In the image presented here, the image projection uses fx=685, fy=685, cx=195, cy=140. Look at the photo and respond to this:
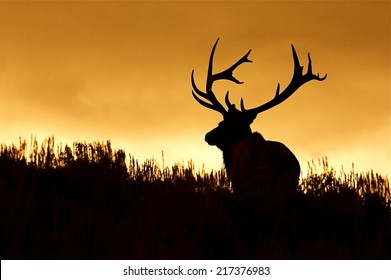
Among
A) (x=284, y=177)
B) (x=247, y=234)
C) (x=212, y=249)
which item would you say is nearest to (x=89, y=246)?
(x=212, y=249)

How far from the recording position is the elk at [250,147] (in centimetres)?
704

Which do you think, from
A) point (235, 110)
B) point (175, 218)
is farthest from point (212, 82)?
point (175, 218)

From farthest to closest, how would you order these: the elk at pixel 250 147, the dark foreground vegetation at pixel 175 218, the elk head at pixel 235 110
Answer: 1. the elk head at pixel 235 110
2. the elk at pixel 250 147
3. the dark foreground vegetation at pixel 175 218

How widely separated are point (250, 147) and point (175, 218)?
2.88 m

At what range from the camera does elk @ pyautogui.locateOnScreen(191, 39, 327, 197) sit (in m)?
7.04

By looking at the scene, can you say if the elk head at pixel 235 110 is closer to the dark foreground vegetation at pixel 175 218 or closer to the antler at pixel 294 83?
the antler at pixel 294 83

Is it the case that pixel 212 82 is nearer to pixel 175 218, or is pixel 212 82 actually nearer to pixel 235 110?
pixel 235 110

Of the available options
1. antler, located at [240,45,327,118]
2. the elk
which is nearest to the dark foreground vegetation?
the elk

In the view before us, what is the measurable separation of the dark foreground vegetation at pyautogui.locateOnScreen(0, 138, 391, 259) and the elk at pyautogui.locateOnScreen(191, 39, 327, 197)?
25 cm

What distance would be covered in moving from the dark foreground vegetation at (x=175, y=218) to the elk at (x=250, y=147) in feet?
0.82

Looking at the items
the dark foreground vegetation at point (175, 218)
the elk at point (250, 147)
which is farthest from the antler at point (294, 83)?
the dark foreground vegetation at point (175, 218)
